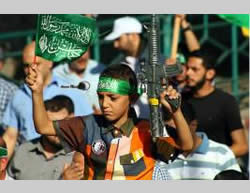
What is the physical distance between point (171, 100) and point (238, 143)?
248 centimetres

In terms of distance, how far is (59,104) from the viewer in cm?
738

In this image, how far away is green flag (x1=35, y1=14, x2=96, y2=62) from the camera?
19.6 feet

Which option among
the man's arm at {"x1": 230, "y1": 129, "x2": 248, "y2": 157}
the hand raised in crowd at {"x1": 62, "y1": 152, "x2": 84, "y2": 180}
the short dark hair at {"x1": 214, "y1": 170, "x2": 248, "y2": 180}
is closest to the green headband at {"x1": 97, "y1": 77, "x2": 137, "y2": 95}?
the hand raised in crowd at {"x1": 62, "y1": 152, "x2": 84, "y2": 180}

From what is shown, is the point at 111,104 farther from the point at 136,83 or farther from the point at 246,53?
the point at 246,53

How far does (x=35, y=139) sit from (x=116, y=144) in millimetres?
1747

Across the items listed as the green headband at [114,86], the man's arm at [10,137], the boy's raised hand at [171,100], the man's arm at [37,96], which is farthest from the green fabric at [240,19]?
the man's arm at [37,96]

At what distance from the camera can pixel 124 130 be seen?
5918 millimetres

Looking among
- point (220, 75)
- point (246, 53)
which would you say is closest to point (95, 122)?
point (246, 53)

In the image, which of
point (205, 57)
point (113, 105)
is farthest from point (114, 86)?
point (205, 57)

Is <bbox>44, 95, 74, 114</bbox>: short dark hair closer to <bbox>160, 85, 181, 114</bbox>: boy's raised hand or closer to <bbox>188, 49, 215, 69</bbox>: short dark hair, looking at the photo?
<bbox>188, 49, 215, 69</bbox>: short dark hair

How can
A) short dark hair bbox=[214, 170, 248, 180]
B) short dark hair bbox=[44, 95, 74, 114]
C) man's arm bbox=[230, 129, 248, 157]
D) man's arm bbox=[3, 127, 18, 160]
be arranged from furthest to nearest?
man's arm bbox=[230, 129, 248, 157] → man's arm bbox=[3, 127, 18, 160] → short dark hair bbox=[44, 95, 74, 114] → short dark hair bbox=[214, 170, 248, 180]

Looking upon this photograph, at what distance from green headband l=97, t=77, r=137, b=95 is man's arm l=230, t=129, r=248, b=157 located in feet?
7.39

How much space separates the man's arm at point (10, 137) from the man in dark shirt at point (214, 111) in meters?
1.51

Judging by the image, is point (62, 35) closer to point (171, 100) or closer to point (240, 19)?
point (171, 100)
